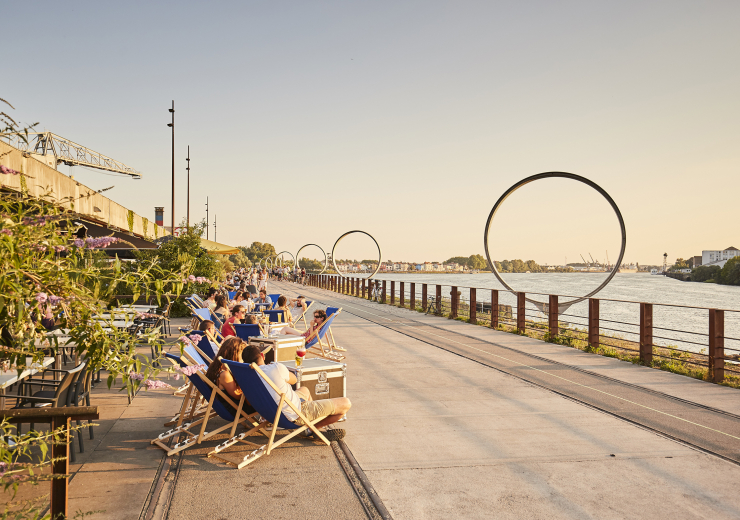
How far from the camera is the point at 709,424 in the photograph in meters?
5.88

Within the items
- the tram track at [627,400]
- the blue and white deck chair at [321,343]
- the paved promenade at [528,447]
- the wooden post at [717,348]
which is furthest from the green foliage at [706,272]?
the blue and white deck chair at [321,343]

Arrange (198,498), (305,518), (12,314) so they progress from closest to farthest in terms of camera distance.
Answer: (12,314)
(305,518)
(198,498)

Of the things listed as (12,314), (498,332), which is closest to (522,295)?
(498,332)

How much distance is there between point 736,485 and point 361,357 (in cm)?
668

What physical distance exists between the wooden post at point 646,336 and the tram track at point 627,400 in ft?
4.69

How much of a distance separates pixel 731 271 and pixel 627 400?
3232 inches

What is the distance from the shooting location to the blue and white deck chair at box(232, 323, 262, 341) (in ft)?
28.2

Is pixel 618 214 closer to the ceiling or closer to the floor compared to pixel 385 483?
closer to the ceiling

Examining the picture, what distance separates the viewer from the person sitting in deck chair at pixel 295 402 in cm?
482

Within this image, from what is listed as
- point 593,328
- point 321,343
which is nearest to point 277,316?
point 321,343

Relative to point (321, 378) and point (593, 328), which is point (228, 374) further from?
point (593, 328)

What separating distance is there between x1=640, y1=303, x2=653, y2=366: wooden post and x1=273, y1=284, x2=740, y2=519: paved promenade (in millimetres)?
542

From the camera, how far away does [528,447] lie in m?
5.08

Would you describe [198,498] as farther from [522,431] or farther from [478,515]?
[522,431]
